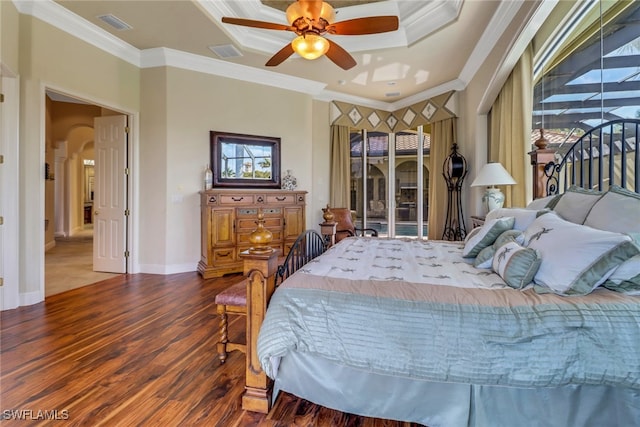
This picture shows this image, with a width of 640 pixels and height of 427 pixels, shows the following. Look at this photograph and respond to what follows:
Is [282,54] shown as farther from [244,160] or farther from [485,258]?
[485,258]

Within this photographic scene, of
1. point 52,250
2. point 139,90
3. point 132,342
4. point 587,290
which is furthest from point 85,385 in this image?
point 52,250

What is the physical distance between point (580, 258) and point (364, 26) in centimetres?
232

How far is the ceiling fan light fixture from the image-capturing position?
274cm

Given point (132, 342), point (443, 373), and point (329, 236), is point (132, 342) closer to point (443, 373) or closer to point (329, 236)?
A: point (329, 236)

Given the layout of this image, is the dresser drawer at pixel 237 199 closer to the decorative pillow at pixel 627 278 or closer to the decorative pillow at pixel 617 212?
the decorative pillow at pixel 617 212

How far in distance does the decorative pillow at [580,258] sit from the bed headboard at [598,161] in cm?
87

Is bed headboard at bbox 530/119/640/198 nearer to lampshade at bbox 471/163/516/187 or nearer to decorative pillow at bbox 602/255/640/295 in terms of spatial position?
lampshade at bbox 471/163/516/187

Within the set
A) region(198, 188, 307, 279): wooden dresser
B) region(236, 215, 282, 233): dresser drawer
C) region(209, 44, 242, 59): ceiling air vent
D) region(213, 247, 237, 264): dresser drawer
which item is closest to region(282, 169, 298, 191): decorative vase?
region(198, 188, 307, 279): wooden dresser

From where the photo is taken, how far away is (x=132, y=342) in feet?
8.43

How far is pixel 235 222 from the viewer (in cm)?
474

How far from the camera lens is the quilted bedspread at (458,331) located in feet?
4.32

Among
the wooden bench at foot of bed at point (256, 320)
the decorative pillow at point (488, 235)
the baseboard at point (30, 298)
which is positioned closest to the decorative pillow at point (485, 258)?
the decorative pillow at point (488, 235)

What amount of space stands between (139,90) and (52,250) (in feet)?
14.4

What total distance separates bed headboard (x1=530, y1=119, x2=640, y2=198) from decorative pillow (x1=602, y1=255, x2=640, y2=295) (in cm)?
87
